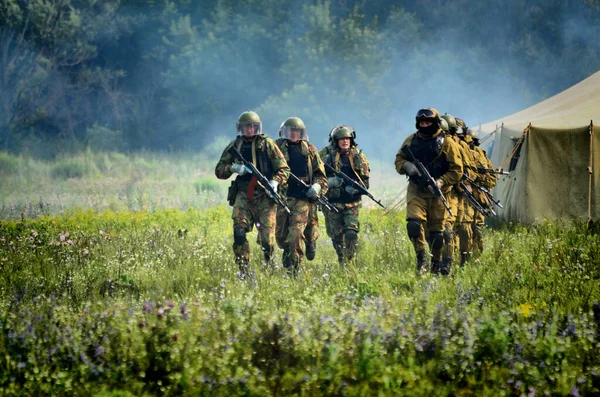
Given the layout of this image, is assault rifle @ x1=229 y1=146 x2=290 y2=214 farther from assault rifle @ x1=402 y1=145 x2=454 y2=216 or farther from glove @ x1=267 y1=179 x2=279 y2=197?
assault rifle @ x1=402 y1=145 x2=454 y2=216

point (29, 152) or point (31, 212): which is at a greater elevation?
point (29, 152)

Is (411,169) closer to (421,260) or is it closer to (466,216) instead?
(421,260)

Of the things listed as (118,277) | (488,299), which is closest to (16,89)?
(118,277)

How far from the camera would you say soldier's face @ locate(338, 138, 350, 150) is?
995 cm

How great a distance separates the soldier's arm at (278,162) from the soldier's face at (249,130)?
0.70 feet

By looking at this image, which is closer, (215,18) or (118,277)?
(118,277)

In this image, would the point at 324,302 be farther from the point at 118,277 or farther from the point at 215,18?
the point at 215,18

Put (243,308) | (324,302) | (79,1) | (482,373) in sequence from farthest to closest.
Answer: (79,1) < (324,302) < (243,308) < (482,373)

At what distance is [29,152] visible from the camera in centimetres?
3294

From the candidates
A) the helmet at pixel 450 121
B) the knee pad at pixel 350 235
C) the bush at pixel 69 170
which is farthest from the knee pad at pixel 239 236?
the bush at pixel 69 170

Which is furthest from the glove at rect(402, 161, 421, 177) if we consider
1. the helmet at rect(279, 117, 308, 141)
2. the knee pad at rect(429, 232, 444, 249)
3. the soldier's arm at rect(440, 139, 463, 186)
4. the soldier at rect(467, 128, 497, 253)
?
the soldier at rect(467, 128, 497, 253)

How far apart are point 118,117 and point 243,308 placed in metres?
36.2

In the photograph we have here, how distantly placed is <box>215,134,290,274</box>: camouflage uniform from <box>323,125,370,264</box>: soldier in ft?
4.09

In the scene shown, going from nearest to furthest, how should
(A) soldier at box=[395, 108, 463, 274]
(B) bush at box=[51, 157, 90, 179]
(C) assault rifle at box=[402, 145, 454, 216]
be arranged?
(C) assault rifle at box=[402, 145, 454, 216], (A) soldier at box=[395, 108, 463, 274], (B) bush at box=[51, 157, 90, 179]
